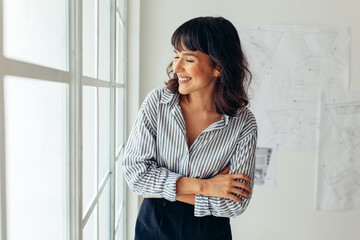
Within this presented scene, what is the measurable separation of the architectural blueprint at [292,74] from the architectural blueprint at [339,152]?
8cm

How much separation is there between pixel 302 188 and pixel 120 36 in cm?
160

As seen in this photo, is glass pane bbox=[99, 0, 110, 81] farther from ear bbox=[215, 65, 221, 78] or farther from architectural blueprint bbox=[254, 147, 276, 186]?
architectural blueprint bbox=[254, 147, 276, 186]

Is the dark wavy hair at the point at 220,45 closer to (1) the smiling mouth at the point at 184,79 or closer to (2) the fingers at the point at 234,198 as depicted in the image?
(1) the smiling mouth at the point at 184,79

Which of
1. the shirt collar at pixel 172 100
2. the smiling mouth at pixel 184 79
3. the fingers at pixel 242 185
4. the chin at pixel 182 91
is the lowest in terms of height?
the fingers at pixel 242 185

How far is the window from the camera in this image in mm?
517

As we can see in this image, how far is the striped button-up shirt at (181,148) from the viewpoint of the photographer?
4.55ft

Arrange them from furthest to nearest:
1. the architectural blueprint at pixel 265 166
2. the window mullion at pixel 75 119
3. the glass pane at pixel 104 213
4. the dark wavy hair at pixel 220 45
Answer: the architectural blueprint at pixel 265 166 < the glass pane at pixel 104 213 < the dark wavy hair at pixel 220 45 < the window mullion at pixel 75 119

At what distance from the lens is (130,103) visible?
99.7 inches

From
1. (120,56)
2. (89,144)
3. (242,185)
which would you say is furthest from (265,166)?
(89,144)

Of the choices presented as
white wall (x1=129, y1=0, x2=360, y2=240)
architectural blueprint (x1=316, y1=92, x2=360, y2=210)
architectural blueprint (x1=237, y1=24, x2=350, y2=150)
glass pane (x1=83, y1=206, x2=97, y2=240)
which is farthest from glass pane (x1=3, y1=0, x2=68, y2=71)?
architectural blueprint (x1=316, y1=92, x2=360, y2=210)

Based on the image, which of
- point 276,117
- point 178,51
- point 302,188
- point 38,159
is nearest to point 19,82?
point 38,159

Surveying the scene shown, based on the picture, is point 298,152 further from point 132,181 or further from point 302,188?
point 132,181

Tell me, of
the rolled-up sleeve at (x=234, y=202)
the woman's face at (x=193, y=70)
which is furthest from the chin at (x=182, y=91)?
the rolled-up sleeve at (x=234, y=202)

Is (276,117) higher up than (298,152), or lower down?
higher up
